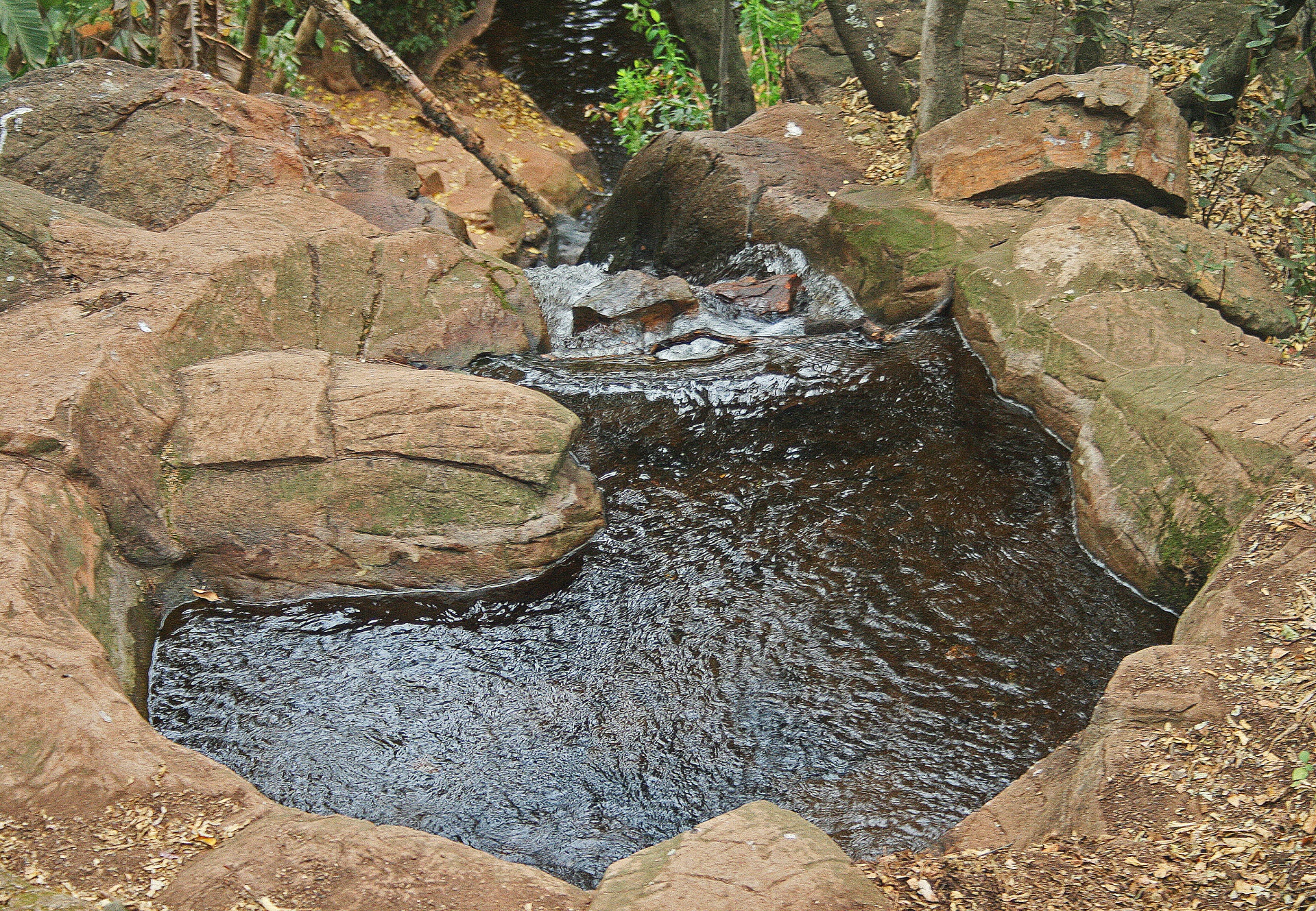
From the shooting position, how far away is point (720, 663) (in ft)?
13.6

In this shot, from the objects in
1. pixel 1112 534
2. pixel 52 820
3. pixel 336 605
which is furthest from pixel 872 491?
pixel 52 820

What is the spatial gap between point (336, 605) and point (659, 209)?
5.17 metres

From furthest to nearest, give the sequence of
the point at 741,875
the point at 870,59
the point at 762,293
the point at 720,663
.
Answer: the point at 870,59 < the point at 762,293 < the point at 720,663 < the point at 741,875

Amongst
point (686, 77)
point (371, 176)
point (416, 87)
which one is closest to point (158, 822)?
point (371, 176)

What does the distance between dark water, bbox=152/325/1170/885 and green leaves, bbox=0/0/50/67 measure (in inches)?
194

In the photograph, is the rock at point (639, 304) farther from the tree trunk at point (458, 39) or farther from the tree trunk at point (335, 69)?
the tree trunk at point (458, 39)

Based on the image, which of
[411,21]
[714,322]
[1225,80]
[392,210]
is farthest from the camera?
[411,21]

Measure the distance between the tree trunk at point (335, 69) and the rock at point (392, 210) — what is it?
425 cm

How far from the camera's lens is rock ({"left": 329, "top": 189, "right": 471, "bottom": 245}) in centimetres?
756

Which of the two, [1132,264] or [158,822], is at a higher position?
[1132,264]

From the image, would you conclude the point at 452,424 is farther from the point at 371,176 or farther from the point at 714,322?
the point at 371,176

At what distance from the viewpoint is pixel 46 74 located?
6641 mm

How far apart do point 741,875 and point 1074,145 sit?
5.95 m

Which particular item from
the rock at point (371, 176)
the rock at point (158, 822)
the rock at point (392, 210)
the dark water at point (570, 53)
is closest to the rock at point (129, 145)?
the rock at point (392, 210)
